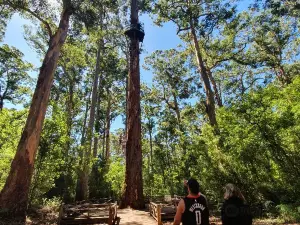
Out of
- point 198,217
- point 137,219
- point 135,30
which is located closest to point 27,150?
point 137,219

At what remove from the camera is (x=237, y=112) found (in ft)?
29.6

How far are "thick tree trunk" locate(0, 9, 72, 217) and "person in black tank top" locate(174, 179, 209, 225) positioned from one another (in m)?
6.91

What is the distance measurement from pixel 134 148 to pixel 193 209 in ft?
28.8

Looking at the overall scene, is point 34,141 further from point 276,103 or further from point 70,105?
point 70,105

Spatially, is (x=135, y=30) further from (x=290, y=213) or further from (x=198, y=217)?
(x=198, y=217)

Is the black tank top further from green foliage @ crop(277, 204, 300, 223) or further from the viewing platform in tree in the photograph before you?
the viewing platform in tree

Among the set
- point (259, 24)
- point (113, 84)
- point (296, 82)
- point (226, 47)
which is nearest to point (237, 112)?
point (296, 82)

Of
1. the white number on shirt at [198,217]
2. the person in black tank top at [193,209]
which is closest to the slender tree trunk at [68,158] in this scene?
the person in black tank top at [193,209]

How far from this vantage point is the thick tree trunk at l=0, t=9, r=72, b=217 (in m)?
7.76

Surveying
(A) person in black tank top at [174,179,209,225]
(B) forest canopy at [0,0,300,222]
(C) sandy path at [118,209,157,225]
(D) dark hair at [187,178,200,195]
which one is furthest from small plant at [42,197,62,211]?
(D) dark hair at [187,178,200,195]

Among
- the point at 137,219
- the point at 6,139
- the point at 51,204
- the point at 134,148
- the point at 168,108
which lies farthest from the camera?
the point at 168,108

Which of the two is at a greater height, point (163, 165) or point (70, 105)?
point (70, 105)

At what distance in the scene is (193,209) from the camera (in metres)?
2.90

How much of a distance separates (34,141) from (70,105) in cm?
1475
